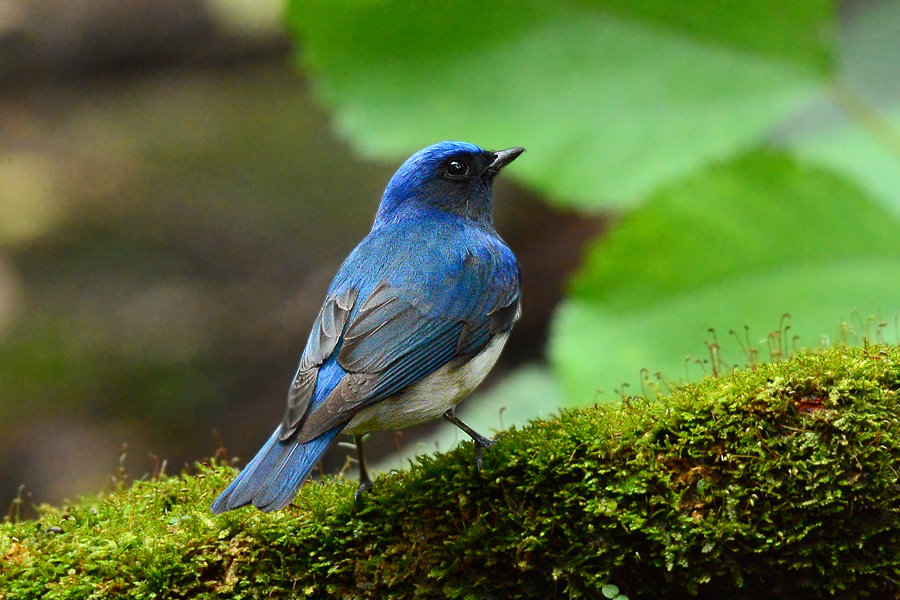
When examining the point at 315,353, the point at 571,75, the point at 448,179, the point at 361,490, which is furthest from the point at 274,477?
the point at 571,75

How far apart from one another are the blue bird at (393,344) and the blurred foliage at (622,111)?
44 cm

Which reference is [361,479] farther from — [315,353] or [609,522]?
[609,522]

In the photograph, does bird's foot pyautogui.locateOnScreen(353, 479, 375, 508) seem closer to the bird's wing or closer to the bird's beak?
the bird's wing

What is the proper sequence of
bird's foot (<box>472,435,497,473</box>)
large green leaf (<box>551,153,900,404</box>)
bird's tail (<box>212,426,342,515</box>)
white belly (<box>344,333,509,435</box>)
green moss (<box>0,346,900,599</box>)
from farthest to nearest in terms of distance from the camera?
large green leaf (<box>551,153,900,404</box>) → white belly (<box>344,333,509,435</box>) → bird's foot (<box>472,435,497,473</box>) → bird's tail (<box>212,426,342,515</box>) → green moss (<box>0,346,900,599</box>)

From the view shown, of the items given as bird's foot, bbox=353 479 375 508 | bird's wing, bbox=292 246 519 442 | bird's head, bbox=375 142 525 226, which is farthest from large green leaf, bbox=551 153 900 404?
bird's foot, bbox=353 479 375 508

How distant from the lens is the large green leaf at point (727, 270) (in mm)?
3725

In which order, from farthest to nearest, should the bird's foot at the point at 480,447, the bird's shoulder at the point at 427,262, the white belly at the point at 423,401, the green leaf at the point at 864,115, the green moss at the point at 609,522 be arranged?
the green leaf at the point at 864,115 < the bird's shoulder at the point at 427,262 < the white belly at the point at 423,401 < the bird's foot at the point at 480,447 < the green moss at the point at 609,522

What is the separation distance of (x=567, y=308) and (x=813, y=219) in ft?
3.20

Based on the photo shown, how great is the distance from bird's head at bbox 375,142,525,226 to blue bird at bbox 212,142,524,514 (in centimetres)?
14

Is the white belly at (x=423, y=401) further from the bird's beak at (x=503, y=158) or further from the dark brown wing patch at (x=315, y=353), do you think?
the bird's beak at (x=503, y=158)

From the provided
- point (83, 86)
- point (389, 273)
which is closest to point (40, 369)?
point (83, 86)

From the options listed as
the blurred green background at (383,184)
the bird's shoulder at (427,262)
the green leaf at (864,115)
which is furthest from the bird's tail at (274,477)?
the green leaf at (864,115)

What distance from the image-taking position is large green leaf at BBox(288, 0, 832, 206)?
4086mm

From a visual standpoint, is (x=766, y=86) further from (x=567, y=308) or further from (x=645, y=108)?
(x=567, y=308)
